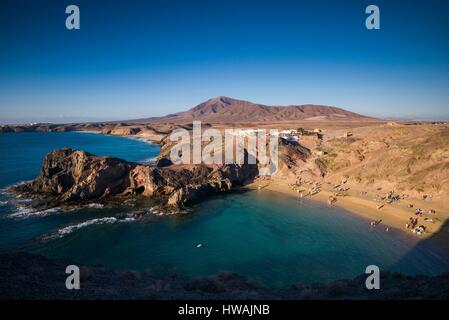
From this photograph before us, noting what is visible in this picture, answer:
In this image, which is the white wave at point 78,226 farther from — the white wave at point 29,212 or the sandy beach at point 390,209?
the sandy beach at point 390,209

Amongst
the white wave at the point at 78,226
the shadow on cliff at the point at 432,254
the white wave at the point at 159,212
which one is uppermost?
the white wave at the point at 159,212

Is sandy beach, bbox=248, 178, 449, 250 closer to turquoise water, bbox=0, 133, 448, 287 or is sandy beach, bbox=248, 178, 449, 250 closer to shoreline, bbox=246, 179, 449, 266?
shoreline, bbox=246, 179, 449, 266

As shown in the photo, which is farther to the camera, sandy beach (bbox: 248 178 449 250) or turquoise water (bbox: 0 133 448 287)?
sandy beach (bbox: 248 178 449 250)

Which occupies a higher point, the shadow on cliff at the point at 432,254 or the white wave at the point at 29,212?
the white wave at the point at 29,212

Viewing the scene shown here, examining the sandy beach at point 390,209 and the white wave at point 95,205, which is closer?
the sandy beach at point 390,209

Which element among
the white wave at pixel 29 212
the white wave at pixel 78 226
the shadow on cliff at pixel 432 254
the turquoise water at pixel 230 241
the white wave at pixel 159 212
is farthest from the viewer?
the white wave at pixel 159 212

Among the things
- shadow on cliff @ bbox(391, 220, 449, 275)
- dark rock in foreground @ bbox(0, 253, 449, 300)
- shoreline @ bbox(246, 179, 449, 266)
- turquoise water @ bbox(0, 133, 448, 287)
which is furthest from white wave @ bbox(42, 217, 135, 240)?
shadow on cliff @ bbox(391, 220, 449, 275)

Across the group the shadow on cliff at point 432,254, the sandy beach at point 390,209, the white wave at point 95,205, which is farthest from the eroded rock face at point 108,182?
the shadow on cliff at point 432,254
